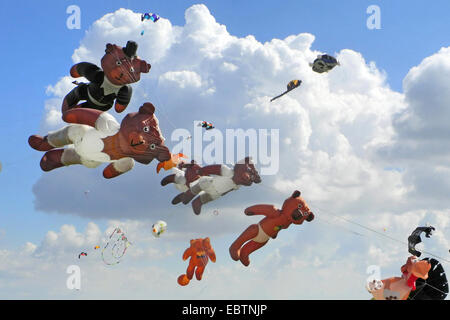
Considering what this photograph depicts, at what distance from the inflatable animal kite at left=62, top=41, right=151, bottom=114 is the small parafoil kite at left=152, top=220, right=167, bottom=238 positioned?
13.0 ft

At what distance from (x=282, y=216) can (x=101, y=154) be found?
5.37 m

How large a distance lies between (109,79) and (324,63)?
713 centimetres

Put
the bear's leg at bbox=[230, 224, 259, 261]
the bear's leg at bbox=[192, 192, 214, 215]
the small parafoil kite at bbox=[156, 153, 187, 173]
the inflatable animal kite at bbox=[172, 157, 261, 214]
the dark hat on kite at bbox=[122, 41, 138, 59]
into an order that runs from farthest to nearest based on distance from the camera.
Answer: the bear's leg at bbox=[192, 192, 214, 215]
the bear's leg at bbox=[230, 224, 259, 261]
the small parafoil kite at bbox=[156, 153, 187, 173]
the inflatable animal kite at bbox=[172, 157, 261, 214]
the dark hat on kite at bbox=[122, 41, 138, 59]

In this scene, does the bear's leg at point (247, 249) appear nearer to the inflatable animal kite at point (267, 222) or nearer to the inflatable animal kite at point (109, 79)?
the inflatable animal kite at point (267, 222)

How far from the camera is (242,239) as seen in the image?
13508mm

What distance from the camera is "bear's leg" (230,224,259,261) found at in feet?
44.0

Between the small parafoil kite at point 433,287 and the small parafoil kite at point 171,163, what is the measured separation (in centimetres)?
768

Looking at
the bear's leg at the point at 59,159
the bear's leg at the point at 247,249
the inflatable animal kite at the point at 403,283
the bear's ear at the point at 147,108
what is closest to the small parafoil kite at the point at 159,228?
the bear's leg at the point at 247,249

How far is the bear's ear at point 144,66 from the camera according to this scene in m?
11.1

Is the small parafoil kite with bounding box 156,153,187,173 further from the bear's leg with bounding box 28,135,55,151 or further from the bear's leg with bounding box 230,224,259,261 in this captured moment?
the bear's leg with bounding box 28,135,55,151

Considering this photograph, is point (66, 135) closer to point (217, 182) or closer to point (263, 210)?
point (217, 182)

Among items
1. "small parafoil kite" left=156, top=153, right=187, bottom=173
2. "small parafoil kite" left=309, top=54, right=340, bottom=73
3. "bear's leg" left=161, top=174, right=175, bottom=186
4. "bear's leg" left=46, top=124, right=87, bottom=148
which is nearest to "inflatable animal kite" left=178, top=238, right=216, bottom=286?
"bear's leg" left=161, top=174, right=175, bottom=186
